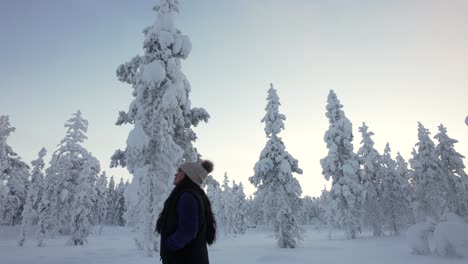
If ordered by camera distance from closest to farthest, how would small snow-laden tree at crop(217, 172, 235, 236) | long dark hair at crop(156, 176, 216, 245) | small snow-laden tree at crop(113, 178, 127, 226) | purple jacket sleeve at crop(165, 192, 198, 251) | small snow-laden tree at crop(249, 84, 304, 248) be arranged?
purple jacket sleeve at crop(165, 192, 198, 251)
long dark hair at crop(156, 176, 216, 245)
small snow-laden tree at crop(249, 84, 304, 248)
small snow-laden tree at crop(217, 172, 235, 236)
small snow-laden tree at crop(113, 178, 127, 226)

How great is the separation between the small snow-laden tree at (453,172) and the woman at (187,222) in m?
40.9

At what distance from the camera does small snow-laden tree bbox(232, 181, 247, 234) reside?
84.9m

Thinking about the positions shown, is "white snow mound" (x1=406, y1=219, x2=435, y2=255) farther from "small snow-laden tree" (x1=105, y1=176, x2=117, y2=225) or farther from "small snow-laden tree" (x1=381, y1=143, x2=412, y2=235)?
"small snow-laden tree" (x1=105, y1=176, x2=117, y2=225)

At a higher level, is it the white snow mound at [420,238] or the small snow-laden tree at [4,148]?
the small snow-laden tree at [4,148]

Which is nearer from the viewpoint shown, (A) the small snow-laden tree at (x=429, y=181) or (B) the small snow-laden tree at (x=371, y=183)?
(A) the small snow-laden tree at (x=429, y=181)

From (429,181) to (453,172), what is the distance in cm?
360

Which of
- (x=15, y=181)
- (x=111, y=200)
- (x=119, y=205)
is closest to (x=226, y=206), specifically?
(x=119, y=205)

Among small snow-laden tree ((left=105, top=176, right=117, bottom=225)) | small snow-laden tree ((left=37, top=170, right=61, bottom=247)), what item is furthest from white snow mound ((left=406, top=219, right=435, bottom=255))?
small snow-laden tree ((left=105, top=176, right=117, bottom=225))

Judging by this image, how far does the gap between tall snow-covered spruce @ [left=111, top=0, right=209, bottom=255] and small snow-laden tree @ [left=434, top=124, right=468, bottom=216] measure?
31323 mm

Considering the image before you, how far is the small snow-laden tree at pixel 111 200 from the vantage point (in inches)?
3708

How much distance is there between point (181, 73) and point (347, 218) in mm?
25628

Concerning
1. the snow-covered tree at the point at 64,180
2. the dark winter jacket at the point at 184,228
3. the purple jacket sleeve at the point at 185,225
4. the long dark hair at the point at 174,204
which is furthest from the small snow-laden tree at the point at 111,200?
the purple jacket sleeve at the point at 185,225

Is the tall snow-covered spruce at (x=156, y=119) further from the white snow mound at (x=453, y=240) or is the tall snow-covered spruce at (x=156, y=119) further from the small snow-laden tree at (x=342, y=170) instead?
the small snow-laden tree at (x=342, y=170)

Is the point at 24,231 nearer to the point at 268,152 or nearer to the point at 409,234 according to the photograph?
the point at 268,152
